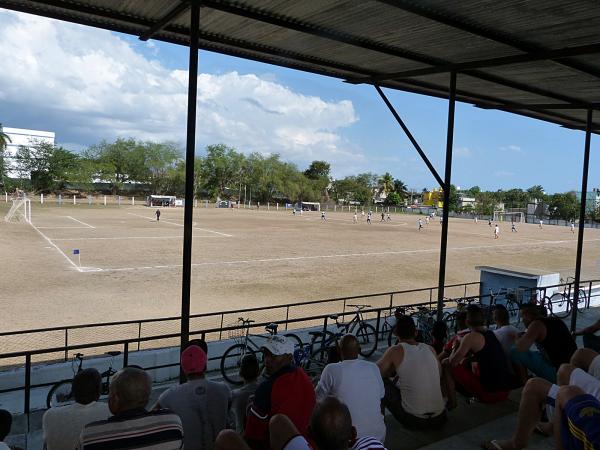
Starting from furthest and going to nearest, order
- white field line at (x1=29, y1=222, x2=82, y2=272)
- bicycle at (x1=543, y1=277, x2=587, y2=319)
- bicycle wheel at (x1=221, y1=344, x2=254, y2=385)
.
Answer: white field line at (x1=29, y1=222, x2=82, y2=272) → bicycle at (x1=543, y1=277, x2=587, y2=319) → bicycle wheel at (x1=221, y1=344, x2=254, y2=385)

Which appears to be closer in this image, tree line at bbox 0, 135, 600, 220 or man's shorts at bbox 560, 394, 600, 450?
man's shorts at bbox 560, 394, 600, 450

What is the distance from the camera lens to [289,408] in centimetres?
288

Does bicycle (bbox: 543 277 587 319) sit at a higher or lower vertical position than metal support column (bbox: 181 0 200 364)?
lower

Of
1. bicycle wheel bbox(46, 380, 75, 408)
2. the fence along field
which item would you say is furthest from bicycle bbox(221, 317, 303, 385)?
the fence along field

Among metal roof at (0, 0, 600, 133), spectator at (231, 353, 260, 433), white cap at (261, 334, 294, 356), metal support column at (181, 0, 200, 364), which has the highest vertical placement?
metal roof at (0, 0, 600, 133)

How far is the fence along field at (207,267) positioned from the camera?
14.0 meters

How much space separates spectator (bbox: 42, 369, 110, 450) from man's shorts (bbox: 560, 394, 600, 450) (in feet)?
8.59

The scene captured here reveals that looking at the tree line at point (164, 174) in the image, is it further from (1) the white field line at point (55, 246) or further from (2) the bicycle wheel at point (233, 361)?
(2) the bicycle wheel at point (233, 361)

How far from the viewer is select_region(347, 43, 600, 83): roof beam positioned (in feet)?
17.1

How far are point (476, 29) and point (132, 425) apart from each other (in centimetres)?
515

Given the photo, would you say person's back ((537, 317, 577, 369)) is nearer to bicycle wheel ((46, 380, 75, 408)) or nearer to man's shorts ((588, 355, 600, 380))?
man's shorts ((588, 355, 600, 380))

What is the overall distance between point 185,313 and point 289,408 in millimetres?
2525

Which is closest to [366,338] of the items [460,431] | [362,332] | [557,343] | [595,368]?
[362,332]

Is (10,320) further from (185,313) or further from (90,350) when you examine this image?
(185,313)
